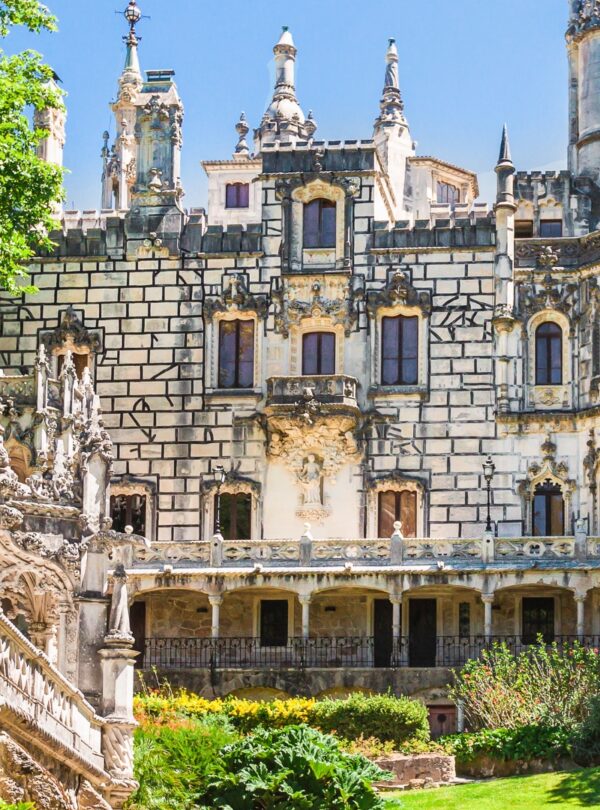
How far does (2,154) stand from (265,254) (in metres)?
18.3

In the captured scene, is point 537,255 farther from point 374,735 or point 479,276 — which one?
point 374,735

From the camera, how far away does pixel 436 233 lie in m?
56.8

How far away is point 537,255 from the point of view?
186 ft

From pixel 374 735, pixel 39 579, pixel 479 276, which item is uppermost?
pixel 479 276

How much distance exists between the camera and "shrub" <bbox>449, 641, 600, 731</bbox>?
3906 centimetres

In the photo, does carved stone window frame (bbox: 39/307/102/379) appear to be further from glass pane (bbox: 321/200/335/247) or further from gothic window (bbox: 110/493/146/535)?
glass pane (bbox: 321/200/335/247)

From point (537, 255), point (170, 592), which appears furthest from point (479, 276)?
point (170, 592)

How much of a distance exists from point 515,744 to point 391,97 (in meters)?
44.0

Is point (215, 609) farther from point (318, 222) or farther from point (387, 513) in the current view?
point (318, 222)

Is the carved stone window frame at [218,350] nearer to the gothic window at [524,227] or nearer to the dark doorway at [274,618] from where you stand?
the dark doorway at [274,618]

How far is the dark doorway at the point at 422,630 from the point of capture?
53281mm

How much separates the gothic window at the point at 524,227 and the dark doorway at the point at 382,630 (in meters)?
12.6

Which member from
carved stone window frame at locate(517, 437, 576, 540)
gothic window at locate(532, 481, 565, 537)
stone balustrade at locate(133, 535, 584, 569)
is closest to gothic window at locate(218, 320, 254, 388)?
stone balustrade at locate(133, 535, 584, 569)

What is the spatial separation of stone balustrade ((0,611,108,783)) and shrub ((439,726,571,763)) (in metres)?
9.52
